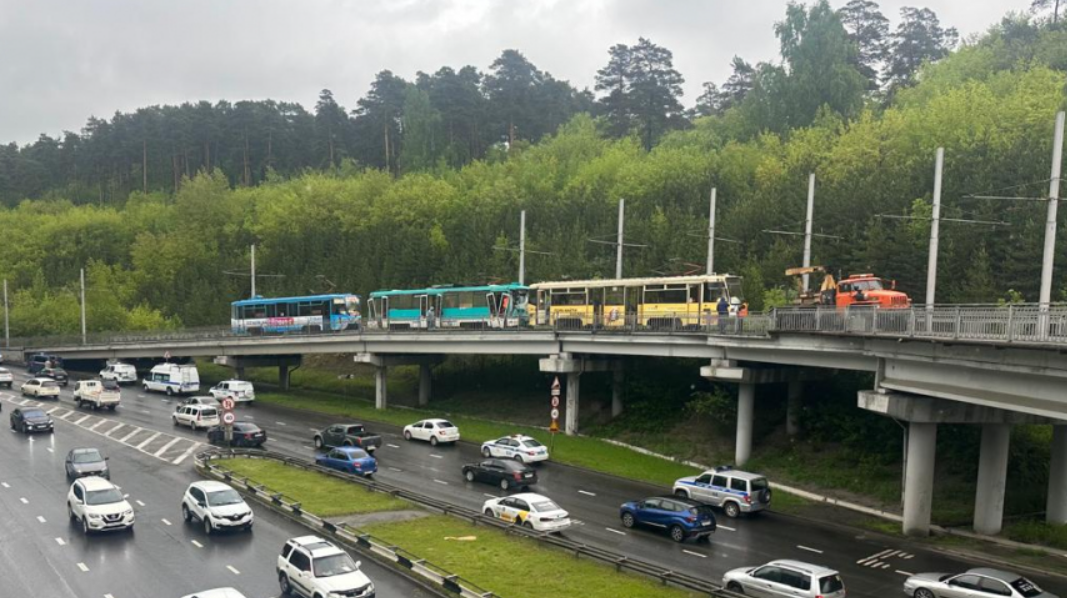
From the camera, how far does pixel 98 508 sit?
2638 centimetres

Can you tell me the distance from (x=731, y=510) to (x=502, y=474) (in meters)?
10.2

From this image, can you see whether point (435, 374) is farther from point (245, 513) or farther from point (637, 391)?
point (245, 513)

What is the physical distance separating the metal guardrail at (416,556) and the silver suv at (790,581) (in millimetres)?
962

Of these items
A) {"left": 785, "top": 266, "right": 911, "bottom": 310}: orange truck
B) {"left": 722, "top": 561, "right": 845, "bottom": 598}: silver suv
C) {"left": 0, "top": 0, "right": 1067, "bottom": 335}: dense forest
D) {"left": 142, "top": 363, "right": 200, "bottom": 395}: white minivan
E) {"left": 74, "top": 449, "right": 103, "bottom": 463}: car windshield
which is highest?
{"left": 0, "top": 0, "right": 1067, "bottom": 335}: dense forest

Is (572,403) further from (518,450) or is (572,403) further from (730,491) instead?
(730,491)

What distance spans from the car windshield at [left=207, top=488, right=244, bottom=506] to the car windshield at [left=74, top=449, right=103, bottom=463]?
11.2 m

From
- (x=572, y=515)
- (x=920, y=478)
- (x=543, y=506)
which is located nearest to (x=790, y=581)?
(x=543, y=506)

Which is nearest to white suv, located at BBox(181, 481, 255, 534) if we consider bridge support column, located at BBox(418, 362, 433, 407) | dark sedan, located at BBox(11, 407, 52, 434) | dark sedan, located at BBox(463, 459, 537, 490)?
dark sedan, located at BBox(463, 459, 537, 490)

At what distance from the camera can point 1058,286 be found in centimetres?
4644

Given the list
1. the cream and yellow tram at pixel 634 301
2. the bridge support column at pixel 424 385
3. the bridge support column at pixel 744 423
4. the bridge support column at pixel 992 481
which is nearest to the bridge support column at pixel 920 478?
the bridge support column at pixel 992 481

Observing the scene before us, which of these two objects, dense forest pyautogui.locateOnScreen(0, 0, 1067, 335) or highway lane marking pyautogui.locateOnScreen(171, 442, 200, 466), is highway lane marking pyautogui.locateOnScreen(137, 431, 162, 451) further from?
dense forest pyautogui.locateOnScreen(0, 0, 1067, 335)

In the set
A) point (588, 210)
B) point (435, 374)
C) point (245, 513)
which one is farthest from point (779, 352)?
point (588, 210)

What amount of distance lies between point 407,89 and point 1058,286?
118324 millimetres

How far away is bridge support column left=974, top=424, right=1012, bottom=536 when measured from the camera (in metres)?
30.5
